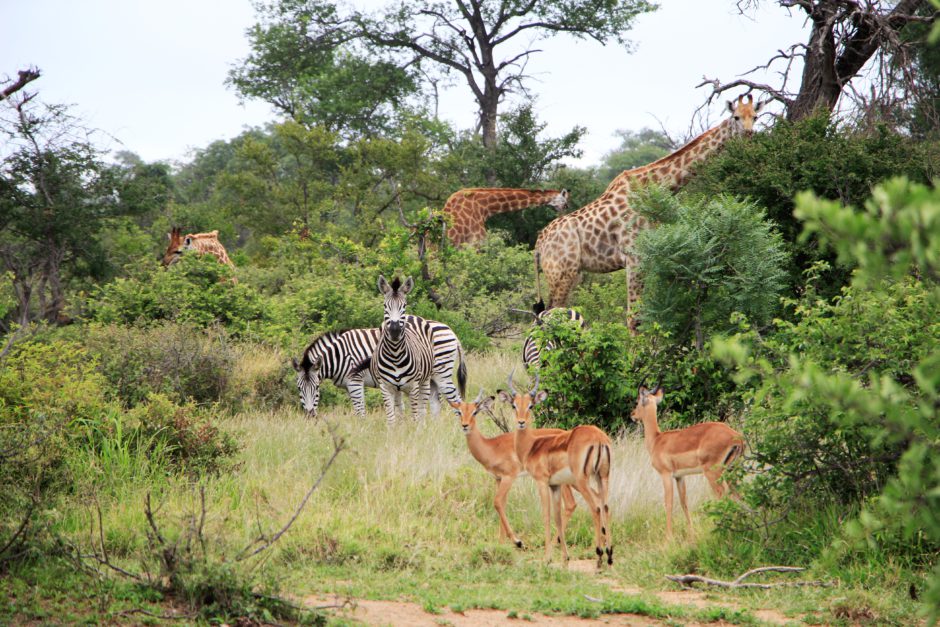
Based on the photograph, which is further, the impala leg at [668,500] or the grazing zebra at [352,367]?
the grazing zebra at [352,367]

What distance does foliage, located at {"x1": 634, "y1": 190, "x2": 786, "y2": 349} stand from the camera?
30.7 ft

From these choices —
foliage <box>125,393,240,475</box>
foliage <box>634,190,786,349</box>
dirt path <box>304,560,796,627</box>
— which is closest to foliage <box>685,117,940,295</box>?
foliage <box>634,190,786,349</box>

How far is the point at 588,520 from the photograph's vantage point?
7727 mm

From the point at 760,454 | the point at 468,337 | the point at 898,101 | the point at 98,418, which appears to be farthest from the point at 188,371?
the point at 898,101

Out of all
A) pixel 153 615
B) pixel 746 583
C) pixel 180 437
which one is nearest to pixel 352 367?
pixel 180 437

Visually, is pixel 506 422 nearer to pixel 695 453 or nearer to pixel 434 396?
pixel 434 396

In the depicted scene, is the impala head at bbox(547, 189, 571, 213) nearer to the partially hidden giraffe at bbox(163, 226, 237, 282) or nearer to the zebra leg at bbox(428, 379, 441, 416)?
the partially hidden giraffe at bbox(163, 226, 237, 282)

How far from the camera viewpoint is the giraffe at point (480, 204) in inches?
754

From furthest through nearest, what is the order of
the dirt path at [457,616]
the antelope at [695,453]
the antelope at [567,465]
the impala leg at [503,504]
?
the impala leg at [503,504]
the antelope at [695,453]
the antelope at [567,465]
the dirt path at [457,616]

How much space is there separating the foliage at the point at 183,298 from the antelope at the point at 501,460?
7.23m

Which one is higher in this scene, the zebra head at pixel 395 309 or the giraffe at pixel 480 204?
the giraffe at pixel 480 204

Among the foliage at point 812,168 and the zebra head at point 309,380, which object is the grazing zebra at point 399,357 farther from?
the foliage at point 812,168

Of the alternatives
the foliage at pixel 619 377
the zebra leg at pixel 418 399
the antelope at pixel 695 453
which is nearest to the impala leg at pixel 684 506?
the antelope at pixel 695 453

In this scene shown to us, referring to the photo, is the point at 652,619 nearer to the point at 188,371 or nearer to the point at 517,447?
the point at 517,447
